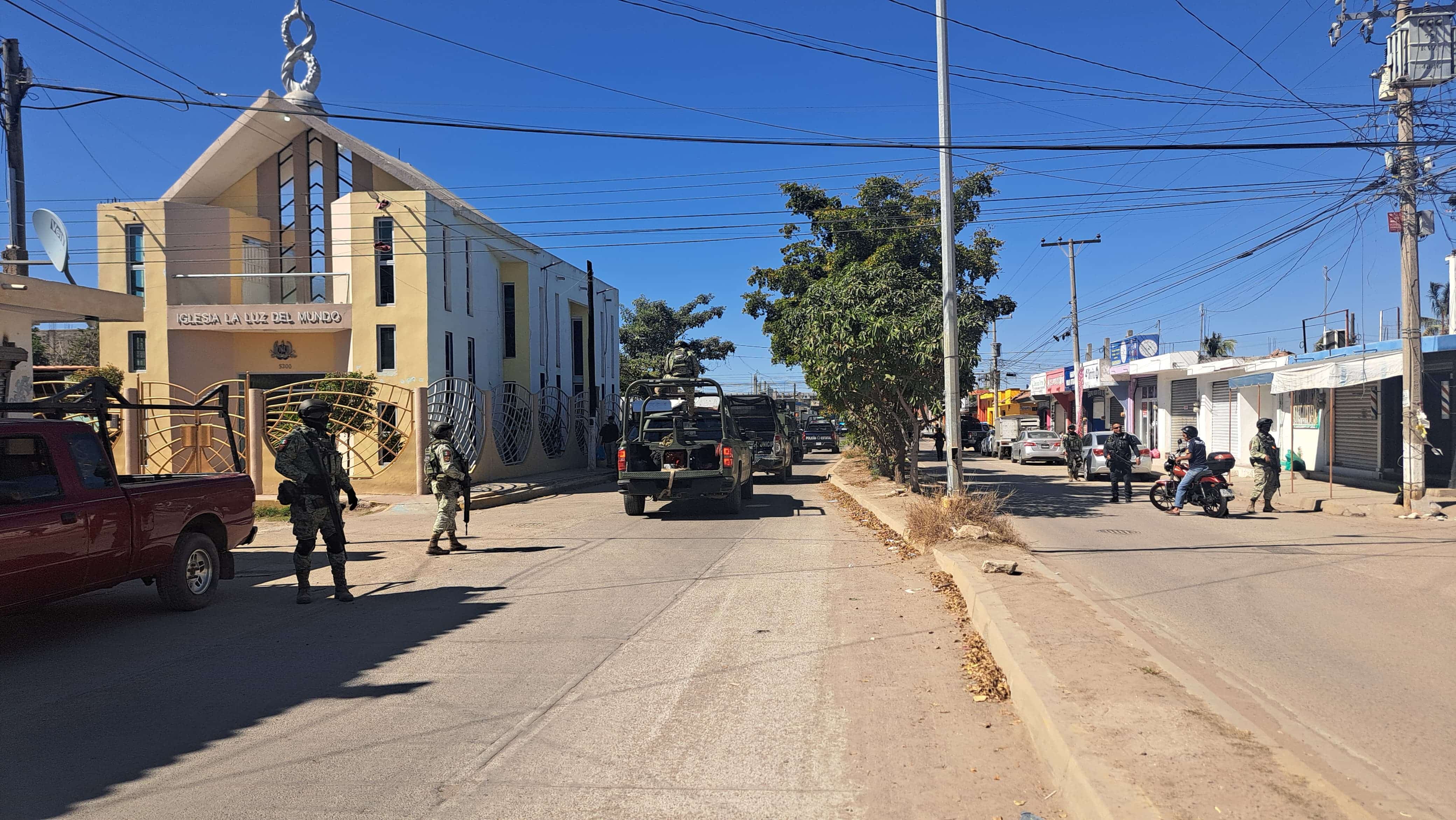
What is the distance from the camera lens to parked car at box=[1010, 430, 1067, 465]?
33.7 meters

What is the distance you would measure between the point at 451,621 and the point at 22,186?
15.7 metres

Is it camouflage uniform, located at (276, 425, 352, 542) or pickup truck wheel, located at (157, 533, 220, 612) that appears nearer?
pickup truck wheel, located at (157, 533, 220, 612)

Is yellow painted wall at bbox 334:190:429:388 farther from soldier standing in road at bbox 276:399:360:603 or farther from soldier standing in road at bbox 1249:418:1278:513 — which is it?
soldier standing in road at bbox 1249:418:1278:513

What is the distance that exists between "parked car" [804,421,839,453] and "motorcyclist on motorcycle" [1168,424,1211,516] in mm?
29385

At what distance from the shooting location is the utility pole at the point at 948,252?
1384cm

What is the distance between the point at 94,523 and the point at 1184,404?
1247 inches

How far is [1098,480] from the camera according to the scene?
84.9ft

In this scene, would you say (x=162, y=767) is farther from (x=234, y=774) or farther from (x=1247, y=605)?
(x=1247, y=605)

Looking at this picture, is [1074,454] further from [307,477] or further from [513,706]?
[513,706]

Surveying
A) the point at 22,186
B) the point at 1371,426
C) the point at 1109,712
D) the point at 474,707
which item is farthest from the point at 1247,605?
the point at 22,186

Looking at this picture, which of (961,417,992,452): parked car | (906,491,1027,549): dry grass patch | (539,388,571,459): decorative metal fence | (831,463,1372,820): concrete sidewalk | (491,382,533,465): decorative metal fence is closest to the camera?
(831,463,1372,820): concrete sidewalk

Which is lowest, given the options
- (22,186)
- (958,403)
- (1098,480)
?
(1098,480)

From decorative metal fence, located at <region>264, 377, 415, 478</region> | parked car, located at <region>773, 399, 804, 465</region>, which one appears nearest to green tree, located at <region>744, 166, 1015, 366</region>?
parked car, located at <region>773, 399, 804, 465</region>

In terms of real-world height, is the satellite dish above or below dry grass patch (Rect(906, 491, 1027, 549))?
above
